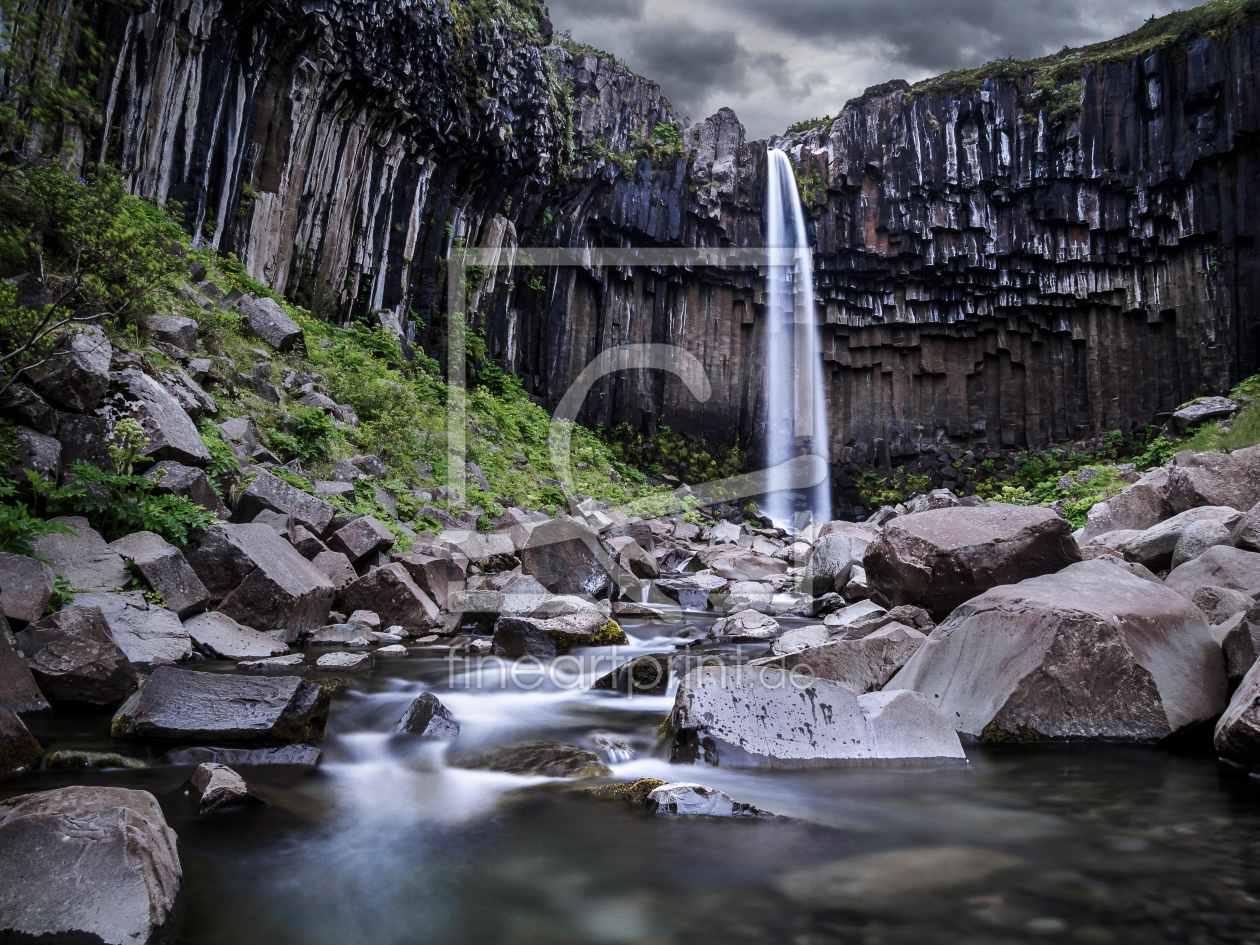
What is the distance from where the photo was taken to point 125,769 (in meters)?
3.52

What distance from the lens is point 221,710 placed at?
12.9 feet

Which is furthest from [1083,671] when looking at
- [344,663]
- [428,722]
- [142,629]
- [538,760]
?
[142,629]

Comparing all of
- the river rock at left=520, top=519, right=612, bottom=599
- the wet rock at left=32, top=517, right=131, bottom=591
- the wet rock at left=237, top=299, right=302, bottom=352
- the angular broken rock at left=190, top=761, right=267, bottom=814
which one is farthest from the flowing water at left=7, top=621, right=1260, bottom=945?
the wet rock at left=237, top=299, right=302, bottom=352

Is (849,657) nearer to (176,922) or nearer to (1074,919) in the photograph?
(1074,919)

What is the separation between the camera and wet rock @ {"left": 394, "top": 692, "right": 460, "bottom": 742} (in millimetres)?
4617

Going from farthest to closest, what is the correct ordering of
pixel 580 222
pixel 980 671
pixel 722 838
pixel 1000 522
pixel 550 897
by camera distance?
pixel 580 222, pixel 1000 522, pixel 980 671, pixel 722 838, pixel 550 897

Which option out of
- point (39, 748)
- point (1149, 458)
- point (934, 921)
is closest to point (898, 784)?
point (934, 921)

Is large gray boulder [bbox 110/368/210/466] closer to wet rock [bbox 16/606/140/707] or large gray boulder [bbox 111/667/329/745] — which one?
wet rock [bbox 16/606/140/707]

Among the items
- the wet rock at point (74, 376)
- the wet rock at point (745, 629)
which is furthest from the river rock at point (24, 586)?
the wet rock at point (745, 629)

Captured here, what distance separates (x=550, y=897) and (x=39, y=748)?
2.78 m

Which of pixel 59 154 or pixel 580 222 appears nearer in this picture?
pixel 59 154

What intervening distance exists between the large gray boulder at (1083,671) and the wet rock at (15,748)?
16.8ft

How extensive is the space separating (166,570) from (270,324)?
8.64 m

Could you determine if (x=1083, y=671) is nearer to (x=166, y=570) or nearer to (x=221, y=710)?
(x=221, y=710)
